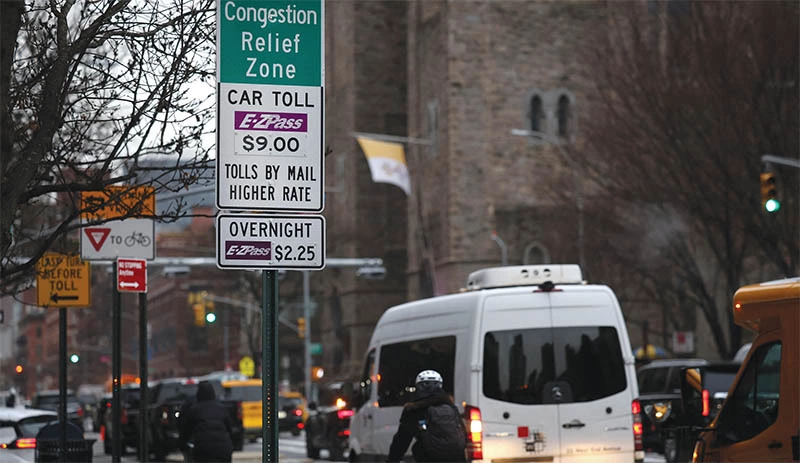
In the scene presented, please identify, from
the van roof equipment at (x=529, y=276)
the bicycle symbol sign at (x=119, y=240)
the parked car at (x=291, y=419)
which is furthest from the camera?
the parked car at (x=291, y=419)

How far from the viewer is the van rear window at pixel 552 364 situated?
1714cm

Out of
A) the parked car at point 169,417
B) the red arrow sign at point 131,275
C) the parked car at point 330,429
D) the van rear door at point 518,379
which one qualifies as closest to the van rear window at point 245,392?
the parked car at point 169,417

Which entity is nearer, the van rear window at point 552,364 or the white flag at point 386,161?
the van rear window at point 552,364

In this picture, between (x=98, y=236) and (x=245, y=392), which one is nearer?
(x=98, y=236)

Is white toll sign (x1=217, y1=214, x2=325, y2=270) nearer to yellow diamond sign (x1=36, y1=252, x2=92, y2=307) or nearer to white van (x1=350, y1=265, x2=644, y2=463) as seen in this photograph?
white van (x1=350, y1=265, x2=644, y2=463)

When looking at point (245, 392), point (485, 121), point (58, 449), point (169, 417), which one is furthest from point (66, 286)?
point (485, 121)

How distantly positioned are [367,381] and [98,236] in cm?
479

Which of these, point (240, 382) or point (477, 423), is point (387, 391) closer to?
point (477, 423)

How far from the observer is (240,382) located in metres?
42.0

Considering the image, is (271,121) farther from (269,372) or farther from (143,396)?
(143,396)

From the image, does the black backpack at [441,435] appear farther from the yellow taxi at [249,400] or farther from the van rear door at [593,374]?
the yellow taxi at [249,400]

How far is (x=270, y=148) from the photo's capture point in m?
8.39

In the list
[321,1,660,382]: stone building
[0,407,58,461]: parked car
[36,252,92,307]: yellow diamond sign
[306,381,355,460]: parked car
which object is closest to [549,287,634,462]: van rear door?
[36,252,92,307]: yellow diamond sign

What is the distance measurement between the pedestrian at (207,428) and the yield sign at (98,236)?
1802 millimetres
